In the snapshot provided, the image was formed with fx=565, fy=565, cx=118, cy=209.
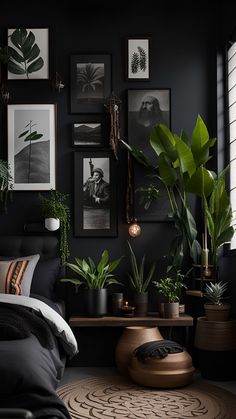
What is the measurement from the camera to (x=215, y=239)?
479 centimetres

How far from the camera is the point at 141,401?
3.80 meters

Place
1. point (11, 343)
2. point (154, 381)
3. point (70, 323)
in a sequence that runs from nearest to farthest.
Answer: point (11, 343) < point (154, 381) < point (70, 323)

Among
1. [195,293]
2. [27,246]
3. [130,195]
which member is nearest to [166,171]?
[130,195]

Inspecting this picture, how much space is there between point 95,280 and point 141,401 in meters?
1.35

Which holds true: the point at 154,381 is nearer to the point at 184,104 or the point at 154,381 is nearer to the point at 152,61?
the point at 184,104

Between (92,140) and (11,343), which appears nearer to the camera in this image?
(11,343)

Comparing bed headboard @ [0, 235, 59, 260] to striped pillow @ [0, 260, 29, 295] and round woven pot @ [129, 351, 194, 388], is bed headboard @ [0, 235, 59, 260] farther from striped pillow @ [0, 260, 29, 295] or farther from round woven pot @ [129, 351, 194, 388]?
round woven pot @ [129, 351, 194, 388]

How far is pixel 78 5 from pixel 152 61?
89 centimetres

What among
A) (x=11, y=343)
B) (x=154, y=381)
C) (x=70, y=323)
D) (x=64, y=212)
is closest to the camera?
(x=11, y=343)

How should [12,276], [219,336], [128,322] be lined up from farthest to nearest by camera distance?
[128,322] → [12,276] → [219,336]

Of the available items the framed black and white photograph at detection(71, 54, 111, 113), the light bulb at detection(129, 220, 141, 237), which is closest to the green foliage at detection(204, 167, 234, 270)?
the light bulb at detection(129, 220, 141, 237)

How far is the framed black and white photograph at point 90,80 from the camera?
534cm

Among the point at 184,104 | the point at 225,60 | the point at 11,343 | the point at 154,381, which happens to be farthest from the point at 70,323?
the point at 225,60

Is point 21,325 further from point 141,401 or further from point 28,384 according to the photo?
point 141,401
